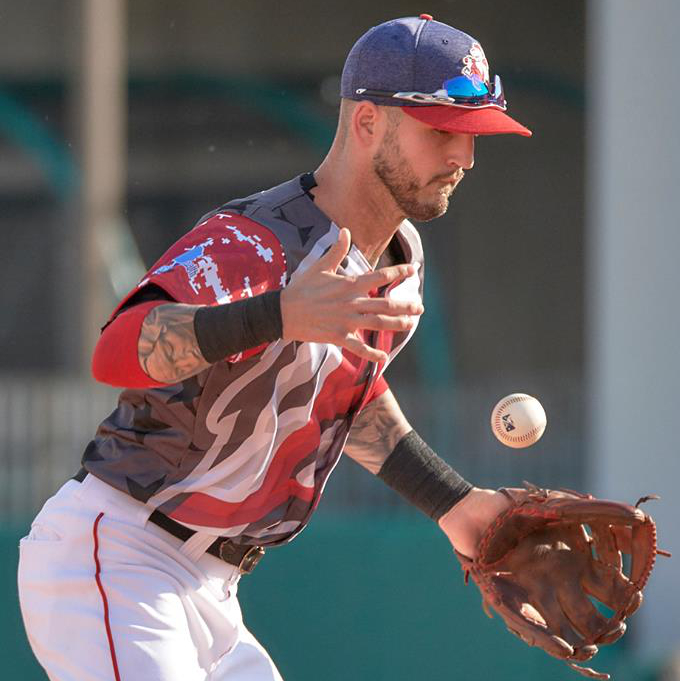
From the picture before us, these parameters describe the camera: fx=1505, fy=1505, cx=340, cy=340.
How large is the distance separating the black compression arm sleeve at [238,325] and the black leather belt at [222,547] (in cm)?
65

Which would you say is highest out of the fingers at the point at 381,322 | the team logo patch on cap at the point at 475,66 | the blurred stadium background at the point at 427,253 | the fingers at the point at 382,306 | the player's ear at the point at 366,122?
the team logo patch on cap at the point at 475,66

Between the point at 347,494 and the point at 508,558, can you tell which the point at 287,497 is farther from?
the point at 347,494

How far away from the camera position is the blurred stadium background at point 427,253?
26.5 feet

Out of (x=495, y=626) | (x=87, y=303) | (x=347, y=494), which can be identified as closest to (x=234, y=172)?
(x=87, y=303)

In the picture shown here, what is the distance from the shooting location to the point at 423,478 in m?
4.14

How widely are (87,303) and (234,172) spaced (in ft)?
21.2

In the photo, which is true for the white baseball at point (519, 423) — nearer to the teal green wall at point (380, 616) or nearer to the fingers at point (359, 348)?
the fingers at point (359, 348)

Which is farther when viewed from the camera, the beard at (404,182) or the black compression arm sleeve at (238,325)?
the beard at (404,182)

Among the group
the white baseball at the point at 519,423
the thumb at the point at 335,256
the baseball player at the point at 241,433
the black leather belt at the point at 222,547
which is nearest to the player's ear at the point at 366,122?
the baseball player at the point at 241,433

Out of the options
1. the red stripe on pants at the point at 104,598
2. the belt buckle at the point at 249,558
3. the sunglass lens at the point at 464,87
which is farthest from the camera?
the belt buckle at the point at 249,558

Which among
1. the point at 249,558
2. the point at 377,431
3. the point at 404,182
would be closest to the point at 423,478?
the point at 377,431

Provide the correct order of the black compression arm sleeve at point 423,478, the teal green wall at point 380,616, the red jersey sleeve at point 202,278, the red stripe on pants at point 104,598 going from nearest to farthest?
1. the red jersey sleeve at point 202,278
2. the red stripe on pants at point 104,598
3. the black compression arm sleeve at point 423,478
4. the teal green wall at point 380,616

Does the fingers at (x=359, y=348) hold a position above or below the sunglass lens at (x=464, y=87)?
below

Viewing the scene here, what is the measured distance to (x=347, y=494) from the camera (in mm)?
9047
